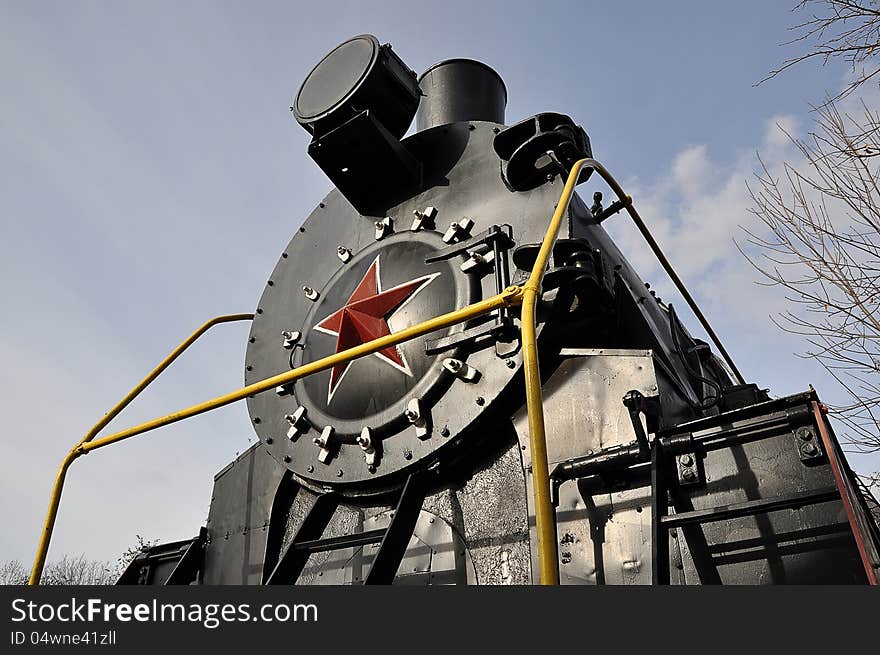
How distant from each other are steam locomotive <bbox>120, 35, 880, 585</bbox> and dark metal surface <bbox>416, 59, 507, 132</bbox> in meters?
0.15

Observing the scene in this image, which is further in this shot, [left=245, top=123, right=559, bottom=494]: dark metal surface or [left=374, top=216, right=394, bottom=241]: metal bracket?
[left=374, top=216, right=394, bottom=241]: metal bracket

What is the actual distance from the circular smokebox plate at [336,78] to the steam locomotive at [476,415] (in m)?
0.02

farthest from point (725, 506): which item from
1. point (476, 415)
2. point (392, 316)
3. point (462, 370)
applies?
point (392, 316)

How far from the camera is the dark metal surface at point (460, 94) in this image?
16.0ft

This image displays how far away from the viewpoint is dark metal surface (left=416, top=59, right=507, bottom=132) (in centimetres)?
488

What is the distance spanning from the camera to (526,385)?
1982 millimetres

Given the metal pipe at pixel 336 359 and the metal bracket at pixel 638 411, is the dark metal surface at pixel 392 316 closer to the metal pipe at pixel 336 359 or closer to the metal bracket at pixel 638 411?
the metal pipe at pixel 336 359

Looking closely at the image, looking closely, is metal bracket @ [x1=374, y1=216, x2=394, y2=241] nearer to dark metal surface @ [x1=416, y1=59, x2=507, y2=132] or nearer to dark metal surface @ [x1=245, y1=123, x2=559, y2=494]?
dark metal surface @ [x1=245, y1=123, x2=559, y2=494]

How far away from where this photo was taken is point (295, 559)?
3209 millimetres

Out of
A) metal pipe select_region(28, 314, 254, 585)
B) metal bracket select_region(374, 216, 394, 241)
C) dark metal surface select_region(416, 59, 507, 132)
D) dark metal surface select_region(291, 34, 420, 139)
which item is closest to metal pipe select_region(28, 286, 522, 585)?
metal pipe select_region(28, 314, 254, 585)

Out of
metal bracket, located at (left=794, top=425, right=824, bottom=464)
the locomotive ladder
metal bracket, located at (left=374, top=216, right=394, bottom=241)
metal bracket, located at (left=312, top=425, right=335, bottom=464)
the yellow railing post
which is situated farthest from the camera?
metal bracket, located at (left=374, top=216, right=394, bottom=241)

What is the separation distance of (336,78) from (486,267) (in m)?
1.64

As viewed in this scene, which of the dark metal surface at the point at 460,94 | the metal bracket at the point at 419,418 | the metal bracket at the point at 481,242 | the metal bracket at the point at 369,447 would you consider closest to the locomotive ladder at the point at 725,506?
the metal bracket at the point at 419,418

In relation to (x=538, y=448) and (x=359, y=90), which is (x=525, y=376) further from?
(x=359, y=90)
